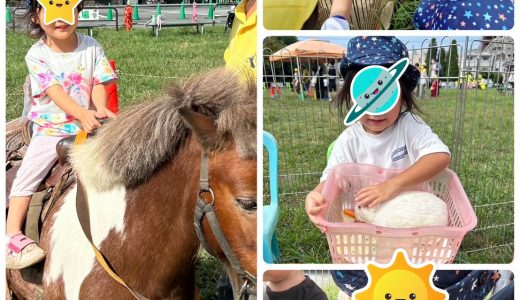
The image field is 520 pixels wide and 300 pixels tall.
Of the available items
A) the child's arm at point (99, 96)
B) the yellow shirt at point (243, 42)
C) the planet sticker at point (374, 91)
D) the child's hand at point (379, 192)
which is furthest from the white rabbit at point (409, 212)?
the child's arm at point (99, 96)

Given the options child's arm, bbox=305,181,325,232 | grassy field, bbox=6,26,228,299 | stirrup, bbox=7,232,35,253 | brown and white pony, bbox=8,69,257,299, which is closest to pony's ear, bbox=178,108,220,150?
brown and white pony, bbox=8,69,257,299

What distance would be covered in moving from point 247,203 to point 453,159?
0.96ft

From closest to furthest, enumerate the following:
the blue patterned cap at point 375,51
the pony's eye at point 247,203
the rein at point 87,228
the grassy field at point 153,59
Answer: the blue patterned cap at point 375,51 → the pony's eye at point 247,203 → the rein at point 87,228 → the grassy field at point 153,59

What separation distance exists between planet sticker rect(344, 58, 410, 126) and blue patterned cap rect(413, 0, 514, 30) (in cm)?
12

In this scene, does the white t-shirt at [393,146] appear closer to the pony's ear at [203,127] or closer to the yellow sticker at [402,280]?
the yellow sticker at [402,280]

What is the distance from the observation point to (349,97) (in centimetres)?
67

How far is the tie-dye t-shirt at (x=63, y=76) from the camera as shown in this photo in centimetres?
116

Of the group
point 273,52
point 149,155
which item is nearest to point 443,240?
point 273,52

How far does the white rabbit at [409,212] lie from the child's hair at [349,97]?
102mm

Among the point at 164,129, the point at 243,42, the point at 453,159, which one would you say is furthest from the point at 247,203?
the point at 243,42

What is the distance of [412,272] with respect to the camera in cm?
67

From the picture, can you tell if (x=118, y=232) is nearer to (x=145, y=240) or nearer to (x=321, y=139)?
(x=145, y=240)

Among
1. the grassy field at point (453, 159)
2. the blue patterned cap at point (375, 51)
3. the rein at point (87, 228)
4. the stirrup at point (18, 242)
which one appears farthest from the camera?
the stirrup at point (18, 242)

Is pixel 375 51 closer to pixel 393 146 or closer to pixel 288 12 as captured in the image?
pixel 393 146
